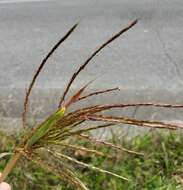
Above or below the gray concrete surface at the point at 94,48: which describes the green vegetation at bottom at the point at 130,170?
above

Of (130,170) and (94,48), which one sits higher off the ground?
(130,170)

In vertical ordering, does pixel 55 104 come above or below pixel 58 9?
above

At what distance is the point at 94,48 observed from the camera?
605cm

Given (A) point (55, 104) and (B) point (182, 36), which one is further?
(B) point (182, 36)

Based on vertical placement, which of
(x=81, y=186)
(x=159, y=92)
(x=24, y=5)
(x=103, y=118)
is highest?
(x=103, y=118)

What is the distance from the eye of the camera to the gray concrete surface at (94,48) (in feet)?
15.1

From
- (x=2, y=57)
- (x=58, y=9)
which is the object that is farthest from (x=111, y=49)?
(x=58, y=9)

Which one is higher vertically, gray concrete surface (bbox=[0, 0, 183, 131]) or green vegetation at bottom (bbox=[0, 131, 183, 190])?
green vegetation at bottom (bbox=[0, 131, 183, 190])

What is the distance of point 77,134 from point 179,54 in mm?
4988

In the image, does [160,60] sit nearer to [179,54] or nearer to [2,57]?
[179,54]

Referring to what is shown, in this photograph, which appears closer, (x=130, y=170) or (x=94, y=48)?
(x=130, y=170)

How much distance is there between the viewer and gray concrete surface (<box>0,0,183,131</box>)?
15.1ft

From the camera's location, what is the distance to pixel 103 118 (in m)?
0.82

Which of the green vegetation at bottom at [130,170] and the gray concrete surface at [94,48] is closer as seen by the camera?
the green vegetation at bottom at [130,170]
